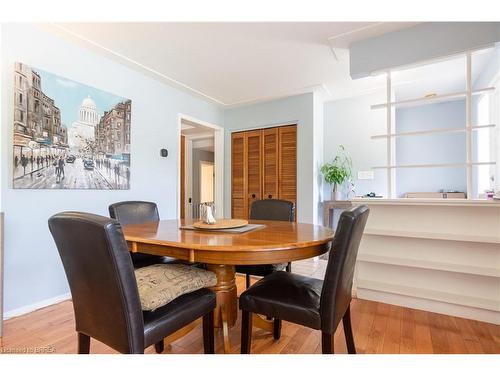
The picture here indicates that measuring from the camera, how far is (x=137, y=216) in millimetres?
2242

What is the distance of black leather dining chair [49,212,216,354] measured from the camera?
92cm

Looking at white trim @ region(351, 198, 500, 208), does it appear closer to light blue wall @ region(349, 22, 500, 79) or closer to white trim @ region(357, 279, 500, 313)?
white trim @ region(357, 279, 500, 313)

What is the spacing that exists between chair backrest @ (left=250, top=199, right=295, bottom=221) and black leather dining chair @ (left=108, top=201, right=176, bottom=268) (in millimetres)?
922

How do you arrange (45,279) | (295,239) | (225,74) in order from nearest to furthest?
(295,239), (45,279), (225,74)

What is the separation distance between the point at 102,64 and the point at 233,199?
8.44ft

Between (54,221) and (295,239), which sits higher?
(54,221)

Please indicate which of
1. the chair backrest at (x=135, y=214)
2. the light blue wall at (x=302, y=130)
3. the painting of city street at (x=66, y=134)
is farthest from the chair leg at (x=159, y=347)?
the light blue wall at (x=302, y=130)

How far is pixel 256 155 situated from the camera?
419 cm

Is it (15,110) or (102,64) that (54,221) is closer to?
(15,110)

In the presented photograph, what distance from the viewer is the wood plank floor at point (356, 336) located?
5.27 ft

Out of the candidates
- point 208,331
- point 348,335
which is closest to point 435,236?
point 348,335
